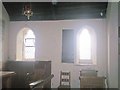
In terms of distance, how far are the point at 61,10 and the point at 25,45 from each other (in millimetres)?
2003

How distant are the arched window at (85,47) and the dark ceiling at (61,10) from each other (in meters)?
0.58

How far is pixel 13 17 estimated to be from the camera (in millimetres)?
7895

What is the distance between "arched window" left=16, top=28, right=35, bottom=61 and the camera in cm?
804

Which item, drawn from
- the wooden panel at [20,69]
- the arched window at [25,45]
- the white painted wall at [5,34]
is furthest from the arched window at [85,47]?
the white painted wall at [5,34]

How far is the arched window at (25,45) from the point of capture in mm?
8039

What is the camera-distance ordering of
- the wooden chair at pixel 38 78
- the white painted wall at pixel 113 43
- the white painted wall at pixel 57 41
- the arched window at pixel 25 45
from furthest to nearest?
1. the arched window at pixel 25 45
2. the white painted wall at pixel 57 41
3. the white painted wall at pixel 113 43
4. the wooden chair at pixel 38 78

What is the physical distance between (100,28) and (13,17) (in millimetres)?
3078

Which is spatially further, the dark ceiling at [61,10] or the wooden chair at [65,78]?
the wooden chair at [65,78]

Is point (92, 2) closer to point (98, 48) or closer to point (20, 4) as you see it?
point (98, 48)

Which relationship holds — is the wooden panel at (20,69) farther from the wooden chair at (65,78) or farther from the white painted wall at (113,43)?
the white painted wall at (113,43)

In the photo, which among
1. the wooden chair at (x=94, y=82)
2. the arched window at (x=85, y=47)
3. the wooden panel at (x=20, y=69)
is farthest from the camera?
the arched window at (x=85, y=47)

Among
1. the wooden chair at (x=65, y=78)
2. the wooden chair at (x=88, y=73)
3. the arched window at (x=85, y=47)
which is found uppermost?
the arched window at (x=85, y=47)

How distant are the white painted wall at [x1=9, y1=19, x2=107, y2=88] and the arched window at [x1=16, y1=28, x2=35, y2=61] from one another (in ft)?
0.62

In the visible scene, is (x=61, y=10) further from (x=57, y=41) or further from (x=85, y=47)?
(x=85, y=47)
